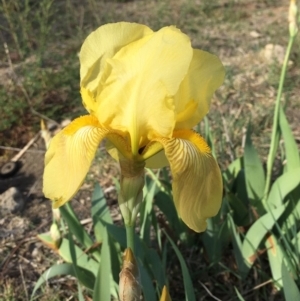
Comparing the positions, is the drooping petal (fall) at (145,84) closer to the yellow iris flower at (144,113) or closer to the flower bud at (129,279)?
the yellow iris flower at (144,113)

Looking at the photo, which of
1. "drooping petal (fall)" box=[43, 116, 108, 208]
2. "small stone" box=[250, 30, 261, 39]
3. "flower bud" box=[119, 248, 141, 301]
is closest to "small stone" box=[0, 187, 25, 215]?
"drooping petal (fall)" box=[43, 116, 108, 208]

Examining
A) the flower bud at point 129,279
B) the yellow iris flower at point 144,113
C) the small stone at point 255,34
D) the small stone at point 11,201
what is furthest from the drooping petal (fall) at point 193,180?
the small stone at point 255,34

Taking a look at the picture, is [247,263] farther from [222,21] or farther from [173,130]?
[222,21]

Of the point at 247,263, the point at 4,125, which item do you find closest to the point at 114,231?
the point at 247,263

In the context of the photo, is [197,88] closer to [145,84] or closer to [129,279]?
[145,84]

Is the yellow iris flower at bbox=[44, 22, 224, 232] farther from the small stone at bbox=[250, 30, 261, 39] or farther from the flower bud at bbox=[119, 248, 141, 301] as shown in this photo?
the small stone at bbox=[250, 30, 261, 39]
